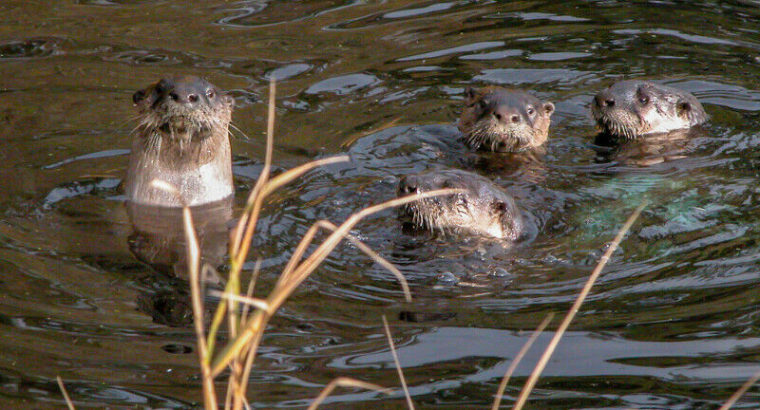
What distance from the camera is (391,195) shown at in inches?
Result: 241

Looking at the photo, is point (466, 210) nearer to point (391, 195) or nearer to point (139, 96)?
point (391, 195)

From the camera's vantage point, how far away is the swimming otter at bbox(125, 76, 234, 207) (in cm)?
561

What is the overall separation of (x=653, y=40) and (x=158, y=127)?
462 centimetres

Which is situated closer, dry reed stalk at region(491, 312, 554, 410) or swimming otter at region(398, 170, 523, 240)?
dry reed stalk at region(491, 312, 554, 410)

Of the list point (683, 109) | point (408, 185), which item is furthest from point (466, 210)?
point (683, 109)

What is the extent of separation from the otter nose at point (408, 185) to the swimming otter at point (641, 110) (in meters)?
2.36

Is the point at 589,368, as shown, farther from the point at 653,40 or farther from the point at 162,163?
the point at 653,40

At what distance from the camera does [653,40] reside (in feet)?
28.9

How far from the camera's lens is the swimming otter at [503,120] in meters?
6.98

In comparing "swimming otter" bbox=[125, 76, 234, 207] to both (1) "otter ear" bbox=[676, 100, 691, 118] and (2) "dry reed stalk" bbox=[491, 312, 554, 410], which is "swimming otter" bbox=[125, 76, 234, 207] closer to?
(2) "dry reed stalk" bbox=[491, 312, 554, 410]

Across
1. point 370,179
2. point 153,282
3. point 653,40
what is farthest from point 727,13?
point 153,282

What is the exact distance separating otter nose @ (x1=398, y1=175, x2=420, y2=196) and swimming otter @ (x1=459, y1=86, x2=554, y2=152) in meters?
1.63

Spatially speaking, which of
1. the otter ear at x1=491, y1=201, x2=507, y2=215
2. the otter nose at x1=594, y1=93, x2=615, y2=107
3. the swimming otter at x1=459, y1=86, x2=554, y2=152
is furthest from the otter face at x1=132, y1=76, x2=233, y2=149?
the otter nose at x1=594, y1=93, x2=615, y2=107

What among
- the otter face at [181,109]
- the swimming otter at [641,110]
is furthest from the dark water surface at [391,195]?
the otter face at [181,109]
